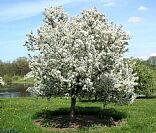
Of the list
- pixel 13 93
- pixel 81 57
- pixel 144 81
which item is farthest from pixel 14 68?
pixel 81 57

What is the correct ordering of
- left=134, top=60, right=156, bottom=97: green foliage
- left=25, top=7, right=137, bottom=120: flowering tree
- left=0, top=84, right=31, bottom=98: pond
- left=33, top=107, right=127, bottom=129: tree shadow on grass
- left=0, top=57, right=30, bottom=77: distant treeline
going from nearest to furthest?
left=25, top=7, right=137, bottom=120: flowering tree
left=33, top=107, right=127, bottom=129: tree shadow on grass
left=134, top=60, right=156, bottom=97: green foliage
left=0, top=84, right=31, bottom=98: pond
left=0, top=57, right=30, bottom=77: distant treeline

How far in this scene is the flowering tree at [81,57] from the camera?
20328mm

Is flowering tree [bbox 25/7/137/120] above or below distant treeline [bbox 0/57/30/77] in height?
below

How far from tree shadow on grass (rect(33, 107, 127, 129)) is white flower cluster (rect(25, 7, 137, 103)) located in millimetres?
1720

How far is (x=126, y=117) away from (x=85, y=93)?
175 inches

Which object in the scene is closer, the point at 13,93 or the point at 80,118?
the point at 80,118

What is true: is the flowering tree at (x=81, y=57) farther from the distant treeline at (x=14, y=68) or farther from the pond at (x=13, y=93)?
the distant treeline at (x=14, y=68)

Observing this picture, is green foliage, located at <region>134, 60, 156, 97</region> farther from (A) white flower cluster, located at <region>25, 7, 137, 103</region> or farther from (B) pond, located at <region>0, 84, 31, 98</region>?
(B) pond, located at <region>0, 84, 31, 98</region>

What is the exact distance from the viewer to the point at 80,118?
24.3m

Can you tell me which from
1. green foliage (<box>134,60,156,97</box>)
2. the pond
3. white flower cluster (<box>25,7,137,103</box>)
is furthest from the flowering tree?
the pond

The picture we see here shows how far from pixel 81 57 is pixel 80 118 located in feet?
18.1

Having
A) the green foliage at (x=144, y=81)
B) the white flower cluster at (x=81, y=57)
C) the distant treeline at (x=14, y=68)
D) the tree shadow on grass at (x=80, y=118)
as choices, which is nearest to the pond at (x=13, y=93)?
the green foliage at (x=144, y=81)

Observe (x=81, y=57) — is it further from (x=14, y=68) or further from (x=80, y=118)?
(x=14, y=68)

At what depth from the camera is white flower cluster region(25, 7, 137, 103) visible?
20328mm
